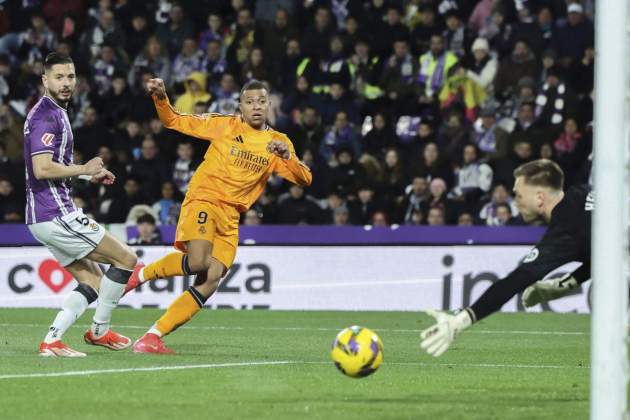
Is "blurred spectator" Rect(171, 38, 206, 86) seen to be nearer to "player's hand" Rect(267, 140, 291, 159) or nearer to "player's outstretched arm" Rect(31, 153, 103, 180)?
"player's hand" Rect(267, 140, 291, 159)

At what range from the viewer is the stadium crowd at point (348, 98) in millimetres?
19406

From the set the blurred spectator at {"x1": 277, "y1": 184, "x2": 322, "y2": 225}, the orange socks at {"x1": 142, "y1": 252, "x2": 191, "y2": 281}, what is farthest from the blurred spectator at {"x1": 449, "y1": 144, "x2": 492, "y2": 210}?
the orange socks at {"x1": 142, "y1": 252, "x2": 191, "y2": 281}

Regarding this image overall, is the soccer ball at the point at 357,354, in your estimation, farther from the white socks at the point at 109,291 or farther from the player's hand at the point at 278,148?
the white socks at the point at 109,291

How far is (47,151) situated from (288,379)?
247 cm

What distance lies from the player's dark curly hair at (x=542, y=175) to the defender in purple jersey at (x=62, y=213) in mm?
3350

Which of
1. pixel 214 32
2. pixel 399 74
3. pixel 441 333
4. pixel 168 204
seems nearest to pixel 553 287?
pixel 441 333

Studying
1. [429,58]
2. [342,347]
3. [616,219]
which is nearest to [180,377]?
[342,347]

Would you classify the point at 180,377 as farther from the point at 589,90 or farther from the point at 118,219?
the point at 589,90

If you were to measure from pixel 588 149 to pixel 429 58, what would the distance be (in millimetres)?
2859

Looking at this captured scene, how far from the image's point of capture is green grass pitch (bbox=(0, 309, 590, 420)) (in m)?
7.36

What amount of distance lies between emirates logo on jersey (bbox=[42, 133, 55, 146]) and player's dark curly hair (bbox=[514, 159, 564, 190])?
373 centimetres

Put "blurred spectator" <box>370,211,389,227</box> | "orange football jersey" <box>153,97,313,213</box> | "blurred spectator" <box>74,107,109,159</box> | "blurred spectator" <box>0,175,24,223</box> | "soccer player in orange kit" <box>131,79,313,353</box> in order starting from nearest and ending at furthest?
"soccer player in orange kit" <box>131,79,313,353</box>, "orange football jersey" <box>153,97,313,213</box>, "blurred spectator" <box>370,211,389,227</box>, "blurred spectator" <box>0,175,24,223</box>, "blurred spectator" <box>74,107,109,159</box>

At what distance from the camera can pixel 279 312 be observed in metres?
17.0

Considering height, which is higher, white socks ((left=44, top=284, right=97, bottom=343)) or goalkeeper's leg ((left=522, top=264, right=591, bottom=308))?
goalkeeper's leg ((left=522, top=264, right=591, bottom=308))
